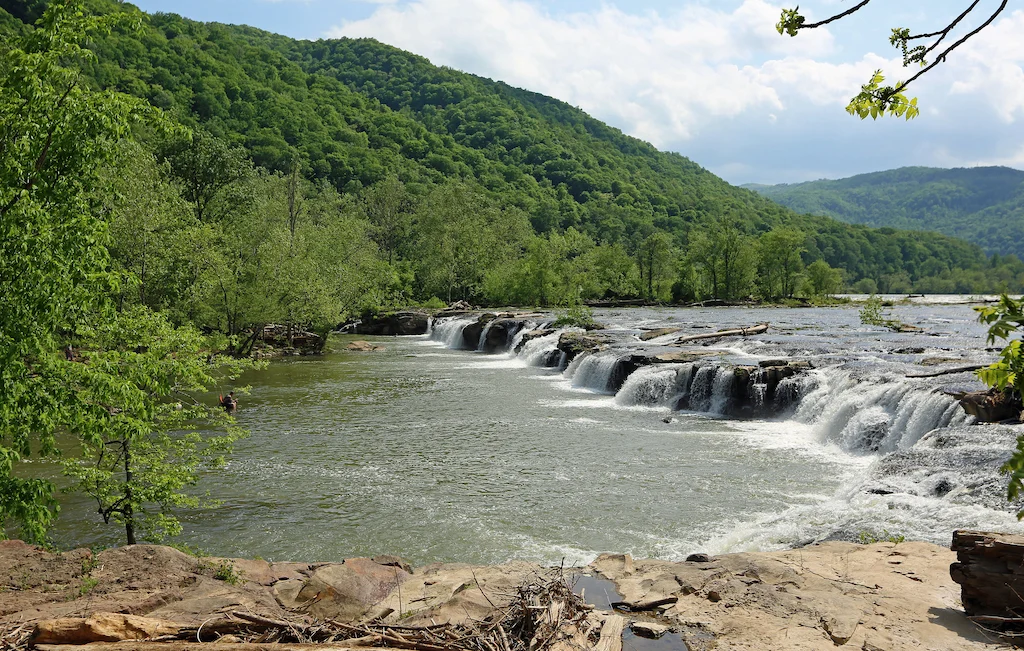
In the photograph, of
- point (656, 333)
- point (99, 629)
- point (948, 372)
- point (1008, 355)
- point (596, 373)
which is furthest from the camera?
point (656, 333)

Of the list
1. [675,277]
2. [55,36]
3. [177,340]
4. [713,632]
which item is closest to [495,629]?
[713,632]

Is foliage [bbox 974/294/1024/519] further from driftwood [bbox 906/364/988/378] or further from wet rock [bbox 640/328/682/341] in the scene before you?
wet rock [bbox 640/328/682/341]

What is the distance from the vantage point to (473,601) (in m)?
6.47

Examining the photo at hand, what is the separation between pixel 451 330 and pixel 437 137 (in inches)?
3624

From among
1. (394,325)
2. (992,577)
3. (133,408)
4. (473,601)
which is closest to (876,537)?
(992,577)

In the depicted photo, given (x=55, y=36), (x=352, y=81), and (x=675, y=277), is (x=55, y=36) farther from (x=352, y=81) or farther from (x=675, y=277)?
(x=352, y=81)

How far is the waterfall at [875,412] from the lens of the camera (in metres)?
14.8

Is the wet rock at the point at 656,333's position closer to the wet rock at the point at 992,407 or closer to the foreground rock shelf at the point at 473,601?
the wet rock at the point at 992,407

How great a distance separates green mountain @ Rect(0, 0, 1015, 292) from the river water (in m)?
68.5

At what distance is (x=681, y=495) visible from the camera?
41.4 ft

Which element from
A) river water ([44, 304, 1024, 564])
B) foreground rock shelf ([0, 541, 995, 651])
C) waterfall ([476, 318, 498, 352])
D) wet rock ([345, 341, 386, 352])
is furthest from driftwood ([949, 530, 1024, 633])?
wet rock ([345, 341, 386, 352])

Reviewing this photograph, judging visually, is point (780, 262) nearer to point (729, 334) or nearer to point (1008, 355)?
point (729, 334)

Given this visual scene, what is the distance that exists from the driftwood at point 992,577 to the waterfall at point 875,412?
30.7 feet

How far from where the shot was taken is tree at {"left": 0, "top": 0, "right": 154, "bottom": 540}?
20.6 feet
